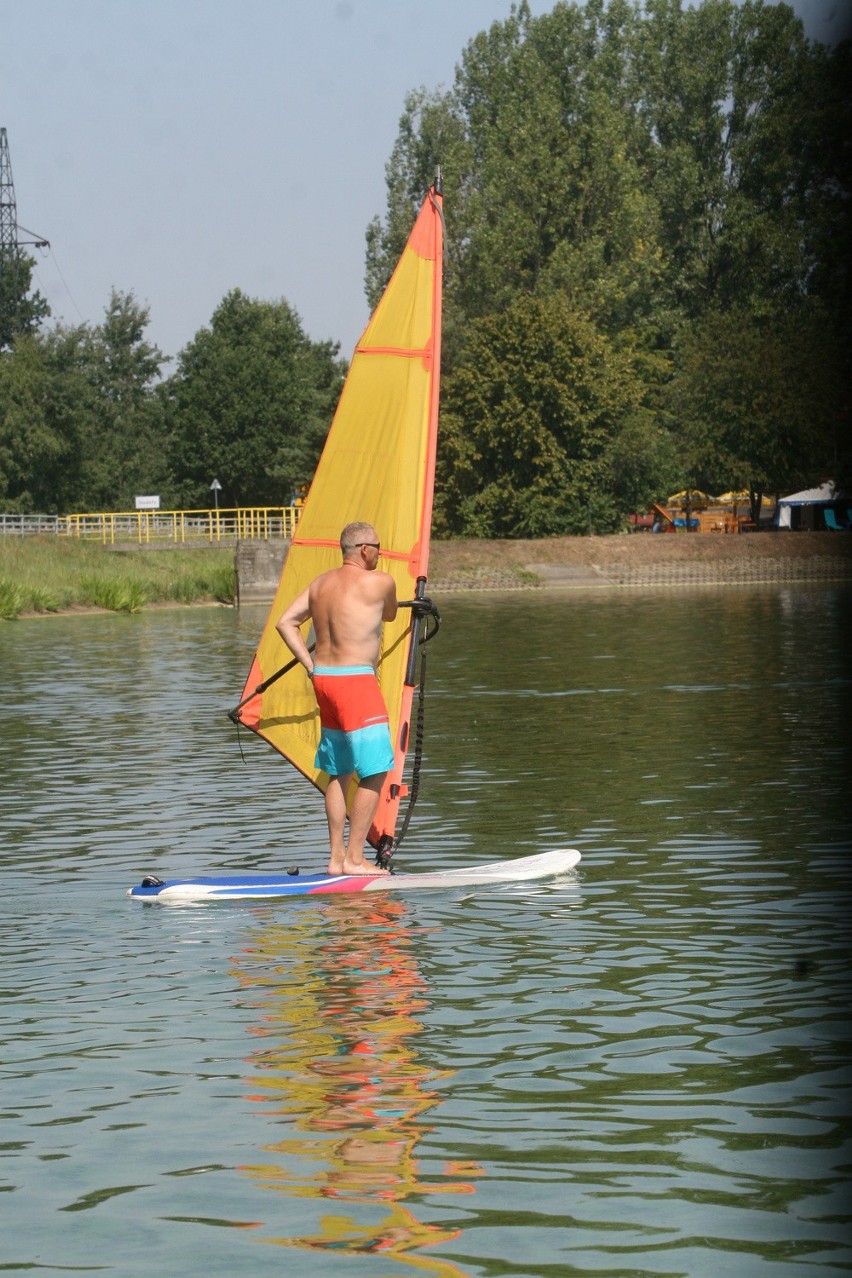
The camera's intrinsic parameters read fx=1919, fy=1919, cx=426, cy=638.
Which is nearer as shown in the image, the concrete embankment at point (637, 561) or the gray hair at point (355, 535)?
the gray hair at point (355, 535)

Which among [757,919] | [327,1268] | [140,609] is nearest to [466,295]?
[140,609]

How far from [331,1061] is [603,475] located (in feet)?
217

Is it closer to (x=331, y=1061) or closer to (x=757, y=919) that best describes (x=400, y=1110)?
(x=331, y=1061)

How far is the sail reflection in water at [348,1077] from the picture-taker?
5.46m

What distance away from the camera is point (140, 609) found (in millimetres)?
52812

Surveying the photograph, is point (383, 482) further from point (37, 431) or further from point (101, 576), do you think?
point (37, 431)

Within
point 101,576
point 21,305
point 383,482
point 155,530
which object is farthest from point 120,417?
point 383,482

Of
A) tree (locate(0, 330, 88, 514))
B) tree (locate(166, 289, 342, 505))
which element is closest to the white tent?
tree (locate(166, 289, 342, 505))

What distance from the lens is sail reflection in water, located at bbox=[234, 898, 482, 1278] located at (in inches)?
215

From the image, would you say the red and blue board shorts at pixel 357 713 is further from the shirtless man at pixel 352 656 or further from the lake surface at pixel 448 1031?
the lake surface at pixel 448 1031

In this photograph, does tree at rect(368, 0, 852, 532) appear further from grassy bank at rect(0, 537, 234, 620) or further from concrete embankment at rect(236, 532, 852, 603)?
grassy bank at rect(0, 537, 234, 620)

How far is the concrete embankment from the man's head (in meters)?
53.4

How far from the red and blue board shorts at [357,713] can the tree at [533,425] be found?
6013 centimetres

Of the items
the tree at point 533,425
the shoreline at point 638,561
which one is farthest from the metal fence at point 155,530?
the tree at point 533,425
